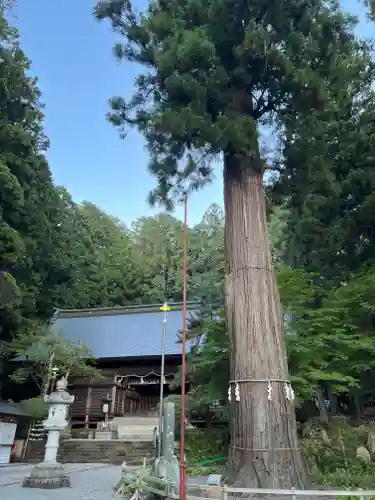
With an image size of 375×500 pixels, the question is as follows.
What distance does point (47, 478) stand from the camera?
308 inches

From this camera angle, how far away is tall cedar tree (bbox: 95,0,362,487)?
5.98 metres

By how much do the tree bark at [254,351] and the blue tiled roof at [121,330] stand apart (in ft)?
36.1

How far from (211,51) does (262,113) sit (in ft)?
5.23

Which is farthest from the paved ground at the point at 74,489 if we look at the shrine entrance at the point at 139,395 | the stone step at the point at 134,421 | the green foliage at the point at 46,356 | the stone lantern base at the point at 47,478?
the shrine entrance at the point at 139,395

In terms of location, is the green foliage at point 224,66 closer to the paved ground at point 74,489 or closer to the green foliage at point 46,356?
the paved ground at point 74,489

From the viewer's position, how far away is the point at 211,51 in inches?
273

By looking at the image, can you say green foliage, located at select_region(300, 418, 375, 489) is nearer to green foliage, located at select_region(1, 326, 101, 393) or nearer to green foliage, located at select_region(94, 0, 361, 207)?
green foliage, located at select_region(94, 0, 361, 207)

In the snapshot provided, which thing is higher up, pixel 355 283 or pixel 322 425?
pixel 355 283

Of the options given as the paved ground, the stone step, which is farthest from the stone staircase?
the paved ground

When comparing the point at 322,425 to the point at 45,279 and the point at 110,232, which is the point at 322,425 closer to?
the point at 45,279

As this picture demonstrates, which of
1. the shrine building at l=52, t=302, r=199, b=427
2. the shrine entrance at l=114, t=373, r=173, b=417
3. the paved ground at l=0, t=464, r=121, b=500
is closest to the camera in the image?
the paved ground at l=0, t=464, r=121, b=500

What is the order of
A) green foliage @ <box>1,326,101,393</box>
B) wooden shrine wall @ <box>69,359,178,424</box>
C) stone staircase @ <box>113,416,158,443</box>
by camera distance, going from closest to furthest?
green foliage @ <box>1,326,101,393</box> < stone staircase @ <box>113,416,158,443</box> < wooden shrine wall @ <box>69,359,178,424</box>

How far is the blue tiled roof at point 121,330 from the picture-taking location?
1878 cm

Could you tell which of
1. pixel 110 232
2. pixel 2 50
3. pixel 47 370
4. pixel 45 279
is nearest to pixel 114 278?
pixel 110 232
